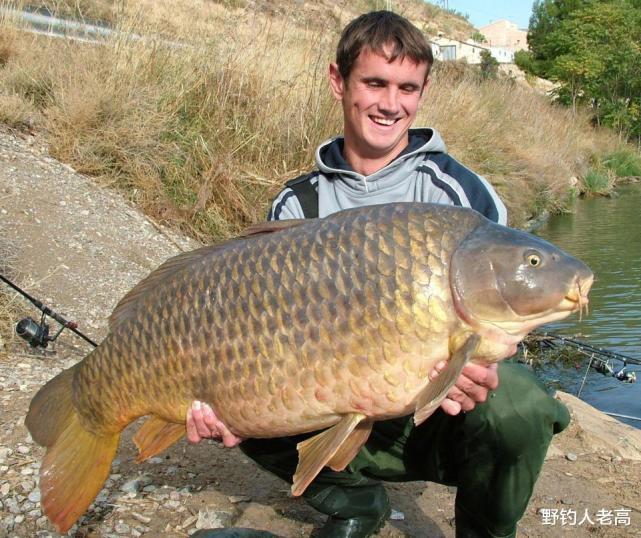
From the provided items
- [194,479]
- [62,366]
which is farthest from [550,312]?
[62,366]

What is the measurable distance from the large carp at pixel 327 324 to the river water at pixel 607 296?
8.79 ft

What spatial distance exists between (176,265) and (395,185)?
31.3 inches

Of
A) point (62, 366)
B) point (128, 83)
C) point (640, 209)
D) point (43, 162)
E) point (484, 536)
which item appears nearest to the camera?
point (484, 536)

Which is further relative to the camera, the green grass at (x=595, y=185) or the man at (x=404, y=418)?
the green grass at (x=595, y=185)

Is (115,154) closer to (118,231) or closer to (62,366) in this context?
(118,231)

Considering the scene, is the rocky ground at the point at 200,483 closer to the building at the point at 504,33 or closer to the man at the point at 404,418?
the man at the point at 404,418

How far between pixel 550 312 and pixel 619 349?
3.62 m

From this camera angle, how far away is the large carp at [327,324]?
4.70 ft

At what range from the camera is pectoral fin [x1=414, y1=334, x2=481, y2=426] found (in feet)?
4.50

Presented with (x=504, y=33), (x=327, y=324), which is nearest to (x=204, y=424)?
(x=327, y=324)

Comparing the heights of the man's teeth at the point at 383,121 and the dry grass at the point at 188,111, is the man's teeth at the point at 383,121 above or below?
above

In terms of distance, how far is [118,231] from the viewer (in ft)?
15.6

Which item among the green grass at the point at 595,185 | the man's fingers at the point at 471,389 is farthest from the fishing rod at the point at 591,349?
the green grass at the point at 595,185

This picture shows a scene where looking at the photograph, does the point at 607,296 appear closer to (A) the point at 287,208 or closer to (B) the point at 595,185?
(A) the point at 287,208
